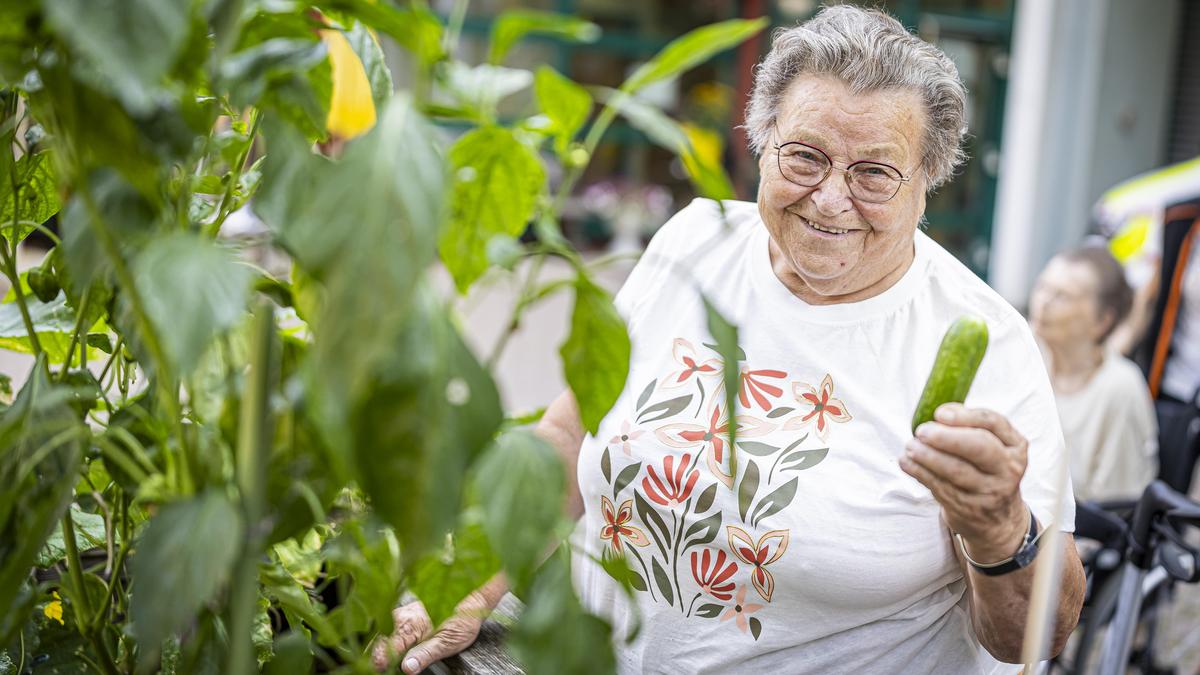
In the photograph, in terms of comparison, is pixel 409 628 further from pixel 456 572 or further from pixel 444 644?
→ pixel 456 572

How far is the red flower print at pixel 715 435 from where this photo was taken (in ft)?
5.08

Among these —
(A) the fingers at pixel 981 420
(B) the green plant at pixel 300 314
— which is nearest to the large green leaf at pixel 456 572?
(B) the green plant at pixel 300 314

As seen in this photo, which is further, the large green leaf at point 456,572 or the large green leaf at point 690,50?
the large green leaf at point 456,572

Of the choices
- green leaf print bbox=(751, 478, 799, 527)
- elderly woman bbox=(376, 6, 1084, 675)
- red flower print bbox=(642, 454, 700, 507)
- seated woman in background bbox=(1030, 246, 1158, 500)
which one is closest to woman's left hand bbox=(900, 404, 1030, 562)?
elderly woman bbox=(376, 6, 1084, 675)

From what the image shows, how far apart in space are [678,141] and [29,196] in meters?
0.66

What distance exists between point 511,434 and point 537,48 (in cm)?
727

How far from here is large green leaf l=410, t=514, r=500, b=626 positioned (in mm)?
880

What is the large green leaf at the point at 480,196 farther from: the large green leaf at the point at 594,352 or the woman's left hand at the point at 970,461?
the woman's left hand at the point at 970,461

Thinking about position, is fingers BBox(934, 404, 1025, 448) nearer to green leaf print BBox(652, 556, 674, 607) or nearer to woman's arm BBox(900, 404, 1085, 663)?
woman's arm BBox(900, 404, 1085, 663)

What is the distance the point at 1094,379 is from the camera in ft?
10.6

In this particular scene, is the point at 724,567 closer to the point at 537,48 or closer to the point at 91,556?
A: the point at 91,556

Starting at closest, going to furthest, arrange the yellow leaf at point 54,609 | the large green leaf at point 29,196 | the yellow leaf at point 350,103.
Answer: the large green leaf at point 29,196
the yellow leaf at point 54,609
the yellow leaf at point 350,103

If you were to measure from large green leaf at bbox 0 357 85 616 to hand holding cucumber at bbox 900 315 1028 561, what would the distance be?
835mm

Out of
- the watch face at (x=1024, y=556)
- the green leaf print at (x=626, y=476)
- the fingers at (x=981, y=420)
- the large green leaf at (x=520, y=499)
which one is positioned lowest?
the green leaf print at (x=626, y=476)
